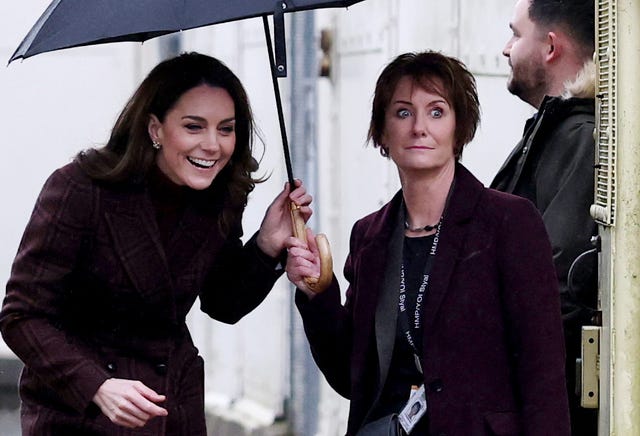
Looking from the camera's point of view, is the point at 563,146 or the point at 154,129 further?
the point at 563,146

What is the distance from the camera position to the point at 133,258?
401cm

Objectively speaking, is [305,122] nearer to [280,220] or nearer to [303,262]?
[280,220]

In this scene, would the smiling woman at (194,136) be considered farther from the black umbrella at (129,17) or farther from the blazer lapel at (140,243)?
the black umbrella at (129,17)

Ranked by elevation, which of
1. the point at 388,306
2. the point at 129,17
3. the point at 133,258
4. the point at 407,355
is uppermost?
the point at 129,17

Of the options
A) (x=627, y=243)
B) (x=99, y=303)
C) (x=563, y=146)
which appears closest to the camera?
(x=627, y=243)

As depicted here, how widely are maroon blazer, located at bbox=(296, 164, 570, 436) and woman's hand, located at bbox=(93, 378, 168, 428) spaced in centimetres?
56

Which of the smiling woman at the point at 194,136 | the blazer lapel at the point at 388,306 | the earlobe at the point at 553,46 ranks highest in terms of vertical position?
the earlobe at the point at 553,46

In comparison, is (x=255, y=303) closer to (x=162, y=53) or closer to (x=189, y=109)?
(x=189, y=109)

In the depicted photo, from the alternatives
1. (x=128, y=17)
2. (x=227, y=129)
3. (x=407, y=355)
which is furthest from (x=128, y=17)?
(x=407, y=355)

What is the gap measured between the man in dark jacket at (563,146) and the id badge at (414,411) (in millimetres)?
391

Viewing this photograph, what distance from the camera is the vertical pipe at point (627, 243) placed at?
339 cm

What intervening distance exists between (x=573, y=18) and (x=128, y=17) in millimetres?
1313

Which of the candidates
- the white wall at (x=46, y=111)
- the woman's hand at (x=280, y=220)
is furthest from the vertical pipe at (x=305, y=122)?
the woman's hand at (x=280, y=220)

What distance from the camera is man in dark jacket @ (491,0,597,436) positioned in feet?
13.4
